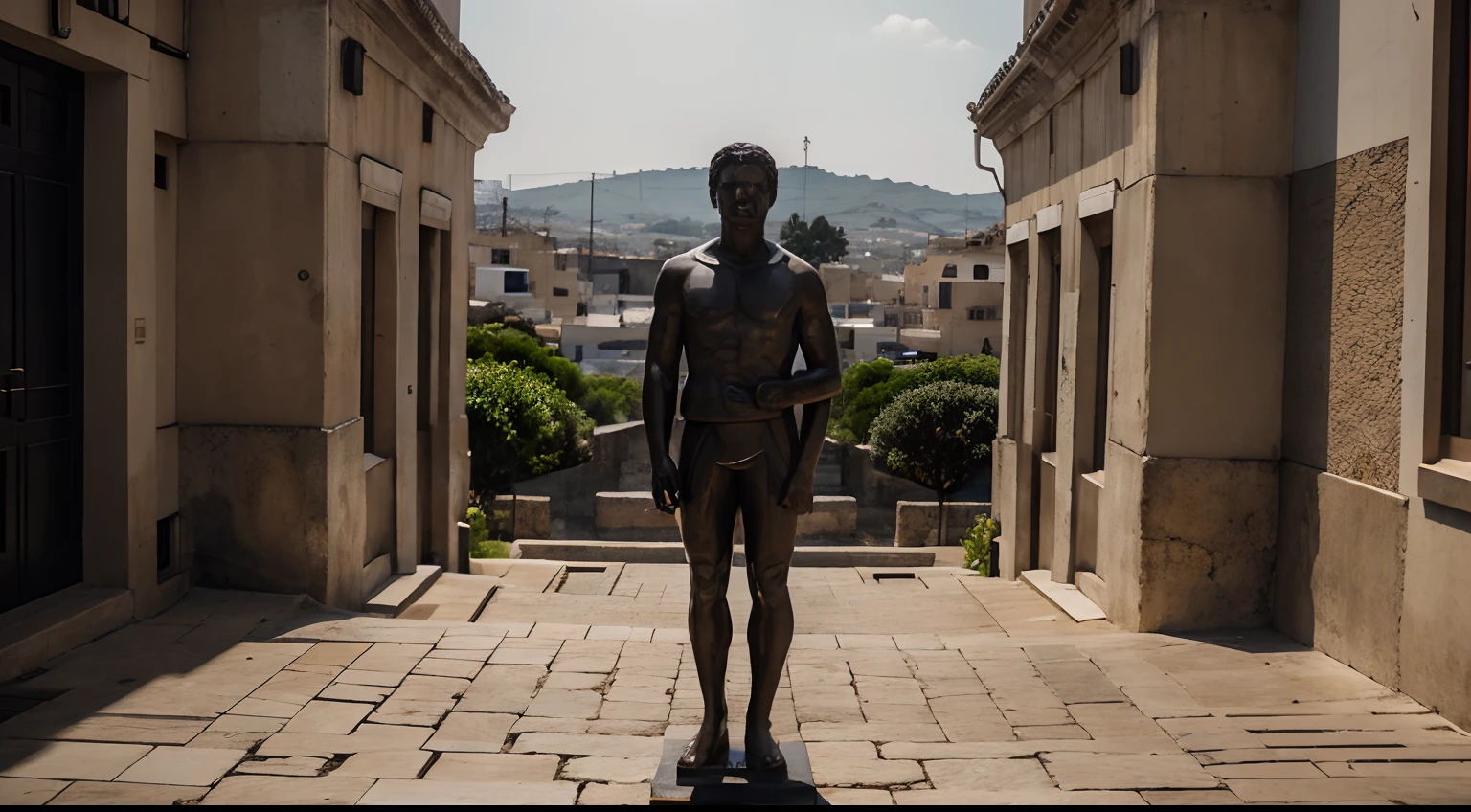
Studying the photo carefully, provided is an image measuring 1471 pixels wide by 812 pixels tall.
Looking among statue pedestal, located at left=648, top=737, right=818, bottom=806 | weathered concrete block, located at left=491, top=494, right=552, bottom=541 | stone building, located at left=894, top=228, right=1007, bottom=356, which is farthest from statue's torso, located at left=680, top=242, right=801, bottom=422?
stone building, located at left=894, top=228, right=1007, bottom=356

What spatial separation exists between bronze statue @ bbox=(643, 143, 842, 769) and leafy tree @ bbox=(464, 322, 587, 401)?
67.2 ft

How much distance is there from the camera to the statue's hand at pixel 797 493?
181 inches

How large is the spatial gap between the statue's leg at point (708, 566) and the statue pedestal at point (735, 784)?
0.20ft

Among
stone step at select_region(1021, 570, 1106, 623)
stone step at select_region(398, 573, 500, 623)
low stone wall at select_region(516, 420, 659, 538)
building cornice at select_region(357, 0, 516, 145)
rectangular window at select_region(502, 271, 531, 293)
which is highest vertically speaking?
rectangular window at select_region(502, 271, 531, 293)

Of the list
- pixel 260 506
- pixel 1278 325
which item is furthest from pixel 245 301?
pixel 1278 325

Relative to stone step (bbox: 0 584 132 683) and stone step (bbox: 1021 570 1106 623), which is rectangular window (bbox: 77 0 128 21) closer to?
stone step (bbox: 0 584 132 683)

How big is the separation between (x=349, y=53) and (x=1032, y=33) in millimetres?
5596

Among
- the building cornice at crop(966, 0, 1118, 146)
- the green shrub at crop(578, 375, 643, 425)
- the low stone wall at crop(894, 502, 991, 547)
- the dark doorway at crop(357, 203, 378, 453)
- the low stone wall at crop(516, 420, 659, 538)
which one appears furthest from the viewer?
the green shrub at crop(578, 375, 643, 425)

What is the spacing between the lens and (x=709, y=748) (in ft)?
15.2

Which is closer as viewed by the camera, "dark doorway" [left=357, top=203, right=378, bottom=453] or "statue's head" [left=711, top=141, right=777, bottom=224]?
"statue's head" [left=711, top=141, right=777, bottom=224]

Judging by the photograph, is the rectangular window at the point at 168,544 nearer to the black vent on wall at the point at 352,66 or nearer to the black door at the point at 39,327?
the black door at the point at 39,327

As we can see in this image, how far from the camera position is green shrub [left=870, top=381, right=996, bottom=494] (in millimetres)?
20484

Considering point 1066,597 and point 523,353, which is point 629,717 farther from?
point 523,353

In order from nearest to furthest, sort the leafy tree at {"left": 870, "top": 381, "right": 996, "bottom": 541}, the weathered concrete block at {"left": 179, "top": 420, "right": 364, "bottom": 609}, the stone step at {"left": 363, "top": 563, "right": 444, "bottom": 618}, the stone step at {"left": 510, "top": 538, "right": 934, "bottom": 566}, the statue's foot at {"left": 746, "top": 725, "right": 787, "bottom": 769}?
the statue's foot at {"left": 746, "top": 725, "right": 787, "bottom": 769} < the weathered concrete block at {"left": 179, "top": 420, "right": 364, "bottom": 609} < the stone step at {"left": 363, "top": 563, "right": 444, "bottom": 618} < the stone step at {"left": 510, "top": 538, "right": 934, "bottom": 566} < the leafy tree at {"left": 870, "top": 381, "right": 996, "bottom": 541}
